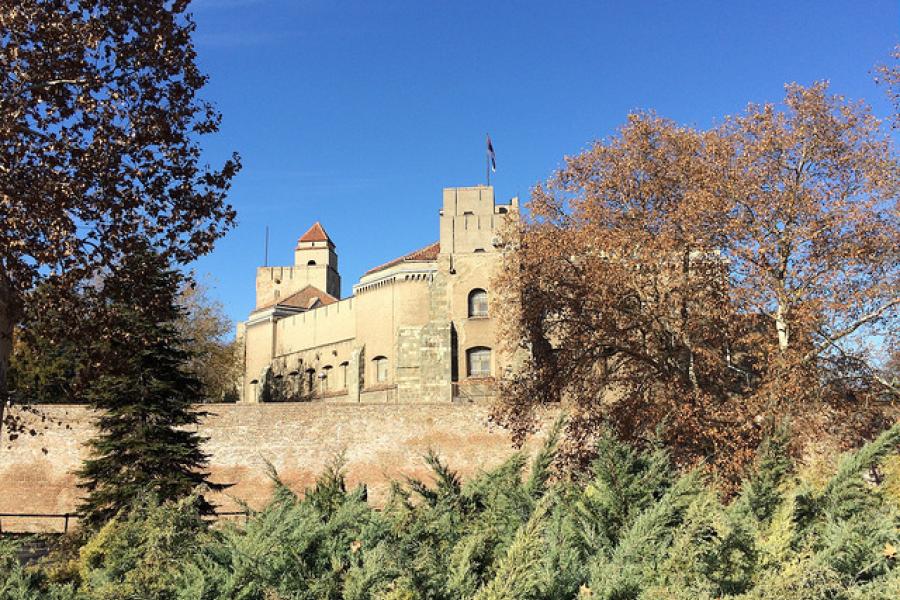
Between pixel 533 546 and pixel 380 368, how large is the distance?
42.9m

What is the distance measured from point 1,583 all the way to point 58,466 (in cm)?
2404

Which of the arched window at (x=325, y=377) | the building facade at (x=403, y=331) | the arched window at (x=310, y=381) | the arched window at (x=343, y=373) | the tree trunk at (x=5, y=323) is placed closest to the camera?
the tree trunk at (x=5, y=323)

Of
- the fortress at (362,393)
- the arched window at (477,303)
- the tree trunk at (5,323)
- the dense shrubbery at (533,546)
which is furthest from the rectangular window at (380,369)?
the dense shrubbery at (533,546)

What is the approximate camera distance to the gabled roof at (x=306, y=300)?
204 ft

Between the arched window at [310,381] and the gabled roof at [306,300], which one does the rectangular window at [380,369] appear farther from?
the gabled roof at [306,300]

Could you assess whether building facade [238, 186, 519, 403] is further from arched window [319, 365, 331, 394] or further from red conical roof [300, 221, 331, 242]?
red conical roof [300, 221, 331, 242]

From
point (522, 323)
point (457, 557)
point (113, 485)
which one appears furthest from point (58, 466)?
point (457, 557)

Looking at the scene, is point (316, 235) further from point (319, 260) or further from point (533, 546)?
point (533, 546)

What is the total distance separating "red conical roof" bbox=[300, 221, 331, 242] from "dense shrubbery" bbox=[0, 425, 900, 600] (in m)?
73.1

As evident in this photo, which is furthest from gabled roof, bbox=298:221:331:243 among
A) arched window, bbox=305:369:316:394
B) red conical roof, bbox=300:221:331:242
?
arched window, bbox=305:369:316:394

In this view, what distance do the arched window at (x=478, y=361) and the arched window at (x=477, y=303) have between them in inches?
66.4

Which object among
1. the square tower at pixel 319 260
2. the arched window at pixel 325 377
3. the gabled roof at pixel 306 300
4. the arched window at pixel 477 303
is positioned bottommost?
the arched window at pixel 325 377

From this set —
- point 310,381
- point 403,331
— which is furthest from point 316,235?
point 403,331

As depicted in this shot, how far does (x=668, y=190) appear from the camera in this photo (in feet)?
52.1
